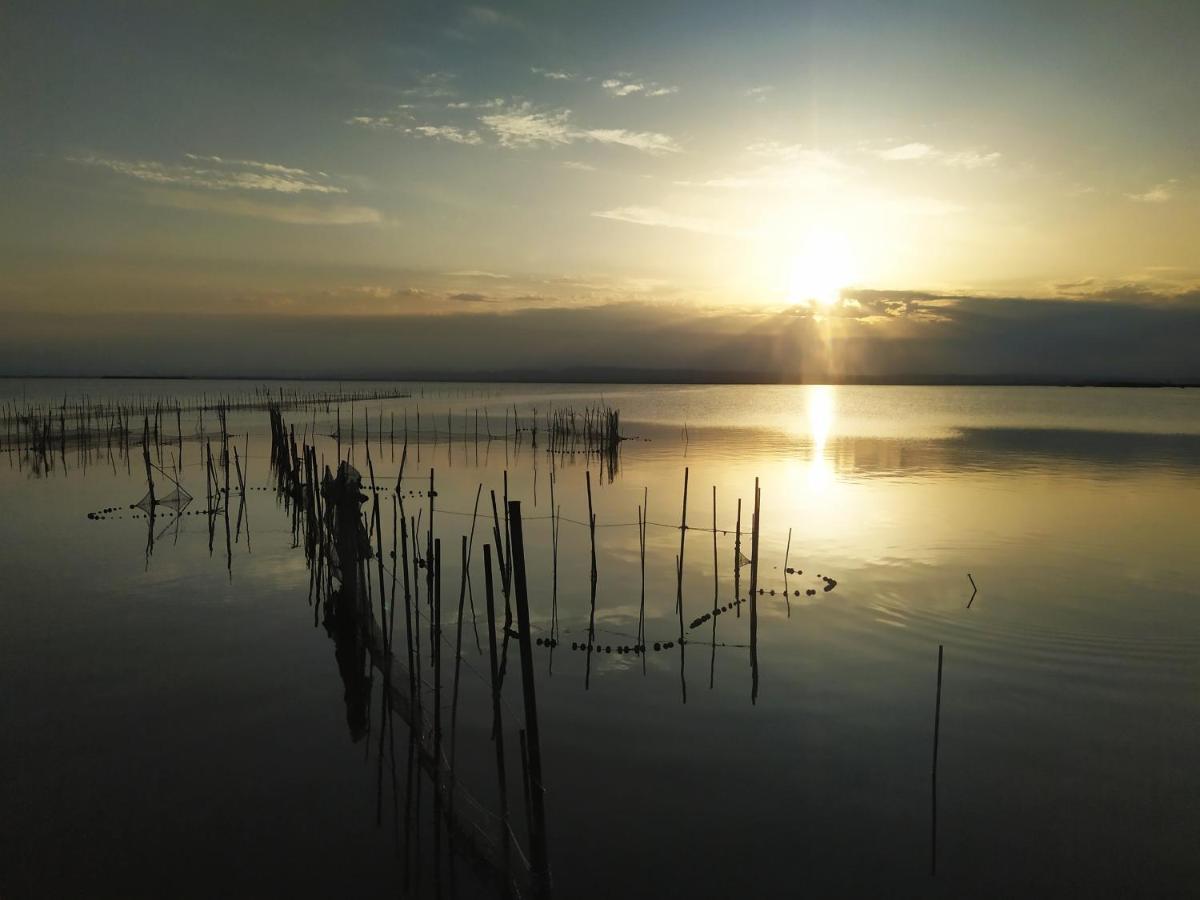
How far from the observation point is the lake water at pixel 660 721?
4.58 metres

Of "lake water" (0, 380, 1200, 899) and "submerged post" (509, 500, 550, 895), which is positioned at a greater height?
"submerged post" (509, 500, 550, 895)

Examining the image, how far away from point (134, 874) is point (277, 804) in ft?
2.86

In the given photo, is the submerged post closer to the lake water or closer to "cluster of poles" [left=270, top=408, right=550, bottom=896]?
"cluster of poles" [left=270, top=408, right=550, bottom=896]

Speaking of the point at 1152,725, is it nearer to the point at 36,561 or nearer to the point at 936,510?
the point at 936,510

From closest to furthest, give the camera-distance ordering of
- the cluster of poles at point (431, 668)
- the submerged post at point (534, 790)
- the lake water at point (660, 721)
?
the submerged post at point (534, 790)
the cluster of poles at point (431, 668)
the lake water at point (660, 721)

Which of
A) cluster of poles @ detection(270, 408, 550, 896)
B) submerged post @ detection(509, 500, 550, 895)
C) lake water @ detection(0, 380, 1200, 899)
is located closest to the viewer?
submerged post @ detection(509, 500, 550, 895)

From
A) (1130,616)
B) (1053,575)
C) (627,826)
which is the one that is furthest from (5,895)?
(1053,575)

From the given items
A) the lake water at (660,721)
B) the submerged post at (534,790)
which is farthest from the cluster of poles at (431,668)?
the lake water at (660,721)

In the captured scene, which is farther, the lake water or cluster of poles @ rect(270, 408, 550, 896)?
the lake water

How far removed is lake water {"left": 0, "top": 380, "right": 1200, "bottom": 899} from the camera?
4.58 meters

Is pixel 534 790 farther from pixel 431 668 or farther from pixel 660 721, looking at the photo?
pixel 431 668

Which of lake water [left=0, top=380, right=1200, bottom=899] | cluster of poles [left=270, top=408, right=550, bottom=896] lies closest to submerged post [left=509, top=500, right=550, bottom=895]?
cluster of poles [left=270, top=408, right=550, bottom=896]

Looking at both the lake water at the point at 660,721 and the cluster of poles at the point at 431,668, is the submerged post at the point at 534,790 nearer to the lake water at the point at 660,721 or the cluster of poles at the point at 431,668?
the cluster of poles at the point at 431,668

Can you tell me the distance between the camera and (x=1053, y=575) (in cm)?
1075
